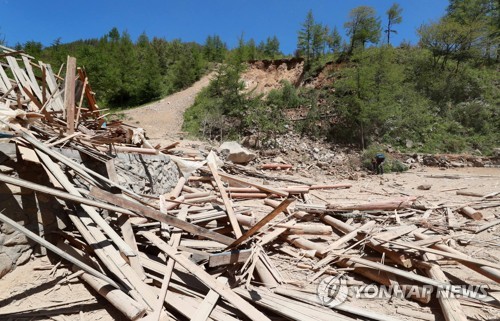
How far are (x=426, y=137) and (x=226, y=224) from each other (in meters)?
16.3

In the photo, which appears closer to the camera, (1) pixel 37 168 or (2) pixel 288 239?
(1) pixel 37 168

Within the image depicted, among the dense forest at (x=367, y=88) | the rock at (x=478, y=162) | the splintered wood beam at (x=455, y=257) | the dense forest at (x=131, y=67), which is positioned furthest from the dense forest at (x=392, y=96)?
the splintered wood beam at (x=455, y=257)

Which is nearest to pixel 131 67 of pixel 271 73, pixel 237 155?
pixel 271 73

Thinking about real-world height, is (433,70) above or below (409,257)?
above

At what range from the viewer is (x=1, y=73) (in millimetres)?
5074

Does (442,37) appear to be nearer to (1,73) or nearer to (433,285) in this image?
(433,285)

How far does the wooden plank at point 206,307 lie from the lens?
2014mm

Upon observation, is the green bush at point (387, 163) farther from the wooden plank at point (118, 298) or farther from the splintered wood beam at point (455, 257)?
the wooden plank at point (118, 298)

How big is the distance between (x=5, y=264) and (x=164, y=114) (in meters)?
Answer: 20.0

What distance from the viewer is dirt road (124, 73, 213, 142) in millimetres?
18047

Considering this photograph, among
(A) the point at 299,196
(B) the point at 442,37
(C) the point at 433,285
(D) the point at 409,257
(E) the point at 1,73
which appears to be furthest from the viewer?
(B) the point at 442,37

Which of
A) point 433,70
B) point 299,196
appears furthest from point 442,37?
point 299,196

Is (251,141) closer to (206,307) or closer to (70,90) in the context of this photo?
(70,90)

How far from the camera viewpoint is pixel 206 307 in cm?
211
